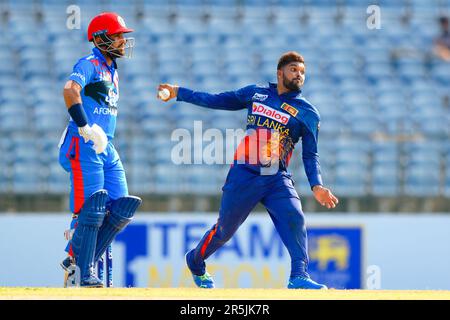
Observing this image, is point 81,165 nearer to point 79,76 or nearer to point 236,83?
point 79,76

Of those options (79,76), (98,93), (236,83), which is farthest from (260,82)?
(79,76)

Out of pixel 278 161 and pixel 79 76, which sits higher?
pixel 79 76

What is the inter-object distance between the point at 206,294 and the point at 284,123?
1673 millimetres

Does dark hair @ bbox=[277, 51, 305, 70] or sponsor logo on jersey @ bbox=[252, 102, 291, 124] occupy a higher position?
dark hair @ bbox=[277, 51, 305, 70]

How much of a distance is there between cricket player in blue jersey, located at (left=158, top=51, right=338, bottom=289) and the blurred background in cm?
377

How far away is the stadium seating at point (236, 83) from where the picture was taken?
13195 mm

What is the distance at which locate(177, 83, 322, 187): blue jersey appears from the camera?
8109 millimetres

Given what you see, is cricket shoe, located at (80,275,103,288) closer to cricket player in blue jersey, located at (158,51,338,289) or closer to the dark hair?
cricket player in blue jersey, located at (158,51,338,289)

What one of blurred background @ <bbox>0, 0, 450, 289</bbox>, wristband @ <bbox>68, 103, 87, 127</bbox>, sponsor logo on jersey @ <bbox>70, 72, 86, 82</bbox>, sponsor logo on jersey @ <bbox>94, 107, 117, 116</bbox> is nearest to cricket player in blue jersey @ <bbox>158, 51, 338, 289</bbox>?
sponsor logo on jersey @ <bbox>94, 107, 117, 116</bbox>

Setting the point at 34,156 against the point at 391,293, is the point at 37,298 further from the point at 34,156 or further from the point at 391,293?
the point at 34,156

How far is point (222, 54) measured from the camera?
1590 centimetres

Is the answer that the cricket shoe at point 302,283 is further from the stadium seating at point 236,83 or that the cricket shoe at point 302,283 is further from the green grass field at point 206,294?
the stadium seating at point 236,83

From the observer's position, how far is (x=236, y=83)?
15.3 m

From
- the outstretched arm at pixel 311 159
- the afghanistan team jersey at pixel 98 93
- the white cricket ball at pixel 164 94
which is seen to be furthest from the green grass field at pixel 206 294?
the white cricket ball at pixel 164 94
